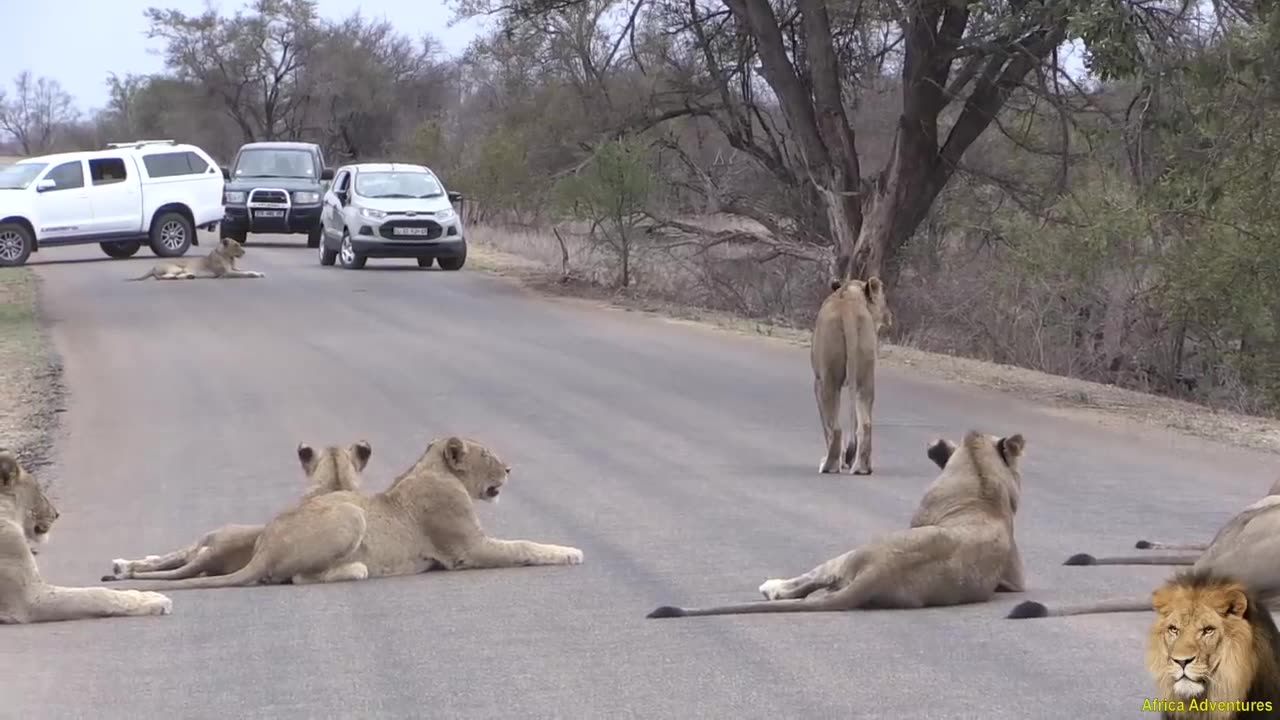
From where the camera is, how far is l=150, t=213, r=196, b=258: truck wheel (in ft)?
112

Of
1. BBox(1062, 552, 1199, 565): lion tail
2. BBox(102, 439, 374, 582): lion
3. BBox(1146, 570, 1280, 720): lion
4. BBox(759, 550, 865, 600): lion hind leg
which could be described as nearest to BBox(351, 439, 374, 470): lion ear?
BBox(102, 439, 374, 582): lion

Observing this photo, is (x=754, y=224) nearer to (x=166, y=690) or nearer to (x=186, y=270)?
(x=186, y=270)

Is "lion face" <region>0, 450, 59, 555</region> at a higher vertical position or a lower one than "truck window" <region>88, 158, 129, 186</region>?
lower

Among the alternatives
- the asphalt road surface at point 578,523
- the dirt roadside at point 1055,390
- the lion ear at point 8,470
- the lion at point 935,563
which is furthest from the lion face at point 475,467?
the dirt roadside at point 1055,390

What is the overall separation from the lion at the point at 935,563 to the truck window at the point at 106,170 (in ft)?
91.5

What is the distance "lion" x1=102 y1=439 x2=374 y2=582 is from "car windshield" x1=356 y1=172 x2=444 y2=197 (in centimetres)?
2305

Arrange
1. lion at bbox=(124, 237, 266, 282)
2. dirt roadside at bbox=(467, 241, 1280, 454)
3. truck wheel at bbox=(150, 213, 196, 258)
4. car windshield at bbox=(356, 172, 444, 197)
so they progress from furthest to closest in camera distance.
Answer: truck wheel at bbox=(150, 213, 196, 258) → car windshield at bbox=(356, 172, 444, 197) → lion at bbox=(124, 237, 266, 282) → dirt roadside at bbox=(467, 241, 1280, 454)

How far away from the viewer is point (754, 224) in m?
34.7

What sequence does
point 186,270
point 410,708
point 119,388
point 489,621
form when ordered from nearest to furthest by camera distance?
point 410,708
point 489,621
point 119,388
point 186,270

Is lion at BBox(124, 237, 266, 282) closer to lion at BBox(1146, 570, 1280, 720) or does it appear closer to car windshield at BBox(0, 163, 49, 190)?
→ car windshield at BBox(0, 163, 49, 190)

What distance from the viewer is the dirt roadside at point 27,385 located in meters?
13.4

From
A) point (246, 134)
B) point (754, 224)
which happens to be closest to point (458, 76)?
point (246, 134)

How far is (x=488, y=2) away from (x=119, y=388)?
14.8m

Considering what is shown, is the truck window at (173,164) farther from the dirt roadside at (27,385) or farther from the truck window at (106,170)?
the dirt roadside at (27,385)
